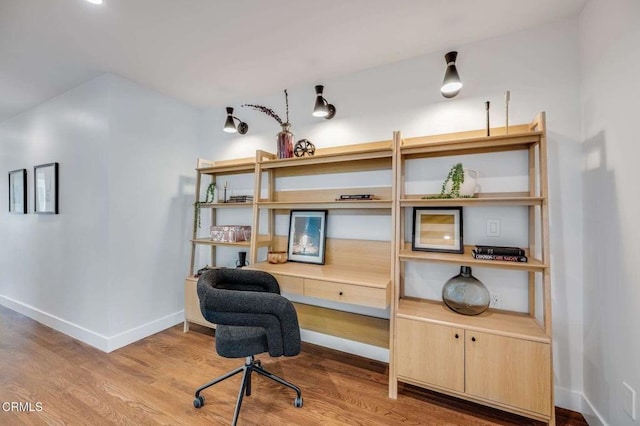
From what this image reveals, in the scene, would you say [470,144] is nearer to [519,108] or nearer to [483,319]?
[519,108]

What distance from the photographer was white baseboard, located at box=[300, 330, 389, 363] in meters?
2.34

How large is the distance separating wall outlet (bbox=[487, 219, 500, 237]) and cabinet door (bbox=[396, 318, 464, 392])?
2.43 ft

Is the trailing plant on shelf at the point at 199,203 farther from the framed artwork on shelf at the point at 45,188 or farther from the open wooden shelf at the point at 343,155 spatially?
the framed artwork on shelf at the point at 45,188

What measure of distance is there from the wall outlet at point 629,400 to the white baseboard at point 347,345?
1.36m

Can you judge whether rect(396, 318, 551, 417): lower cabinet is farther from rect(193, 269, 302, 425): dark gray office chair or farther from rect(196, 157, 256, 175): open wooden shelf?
rect(196, 157, 256, 175): open wooden shelf

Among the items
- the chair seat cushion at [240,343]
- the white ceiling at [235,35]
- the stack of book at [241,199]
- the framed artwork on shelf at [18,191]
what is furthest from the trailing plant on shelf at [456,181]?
the framed artwork on shelf at [18,191]

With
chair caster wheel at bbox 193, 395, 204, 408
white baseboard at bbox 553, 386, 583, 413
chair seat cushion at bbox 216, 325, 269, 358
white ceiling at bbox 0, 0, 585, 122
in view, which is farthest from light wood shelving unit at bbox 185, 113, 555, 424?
chair caster wheel at bbox 193, 395, 204, 408

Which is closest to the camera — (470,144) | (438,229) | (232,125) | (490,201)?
(490,201)

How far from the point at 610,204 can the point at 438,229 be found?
921 millimetres

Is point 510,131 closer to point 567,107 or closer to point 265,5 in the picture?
point 567,107

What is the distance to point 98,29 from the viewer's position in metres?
1.91

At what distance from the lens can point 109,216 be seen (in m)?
2.51

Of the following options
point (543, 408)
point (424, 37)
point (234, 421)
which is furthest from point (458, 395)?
point (424, 37)

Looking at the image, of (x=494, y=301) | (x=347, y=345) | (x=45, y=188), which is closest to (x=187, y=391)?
(x=347, y=345)
